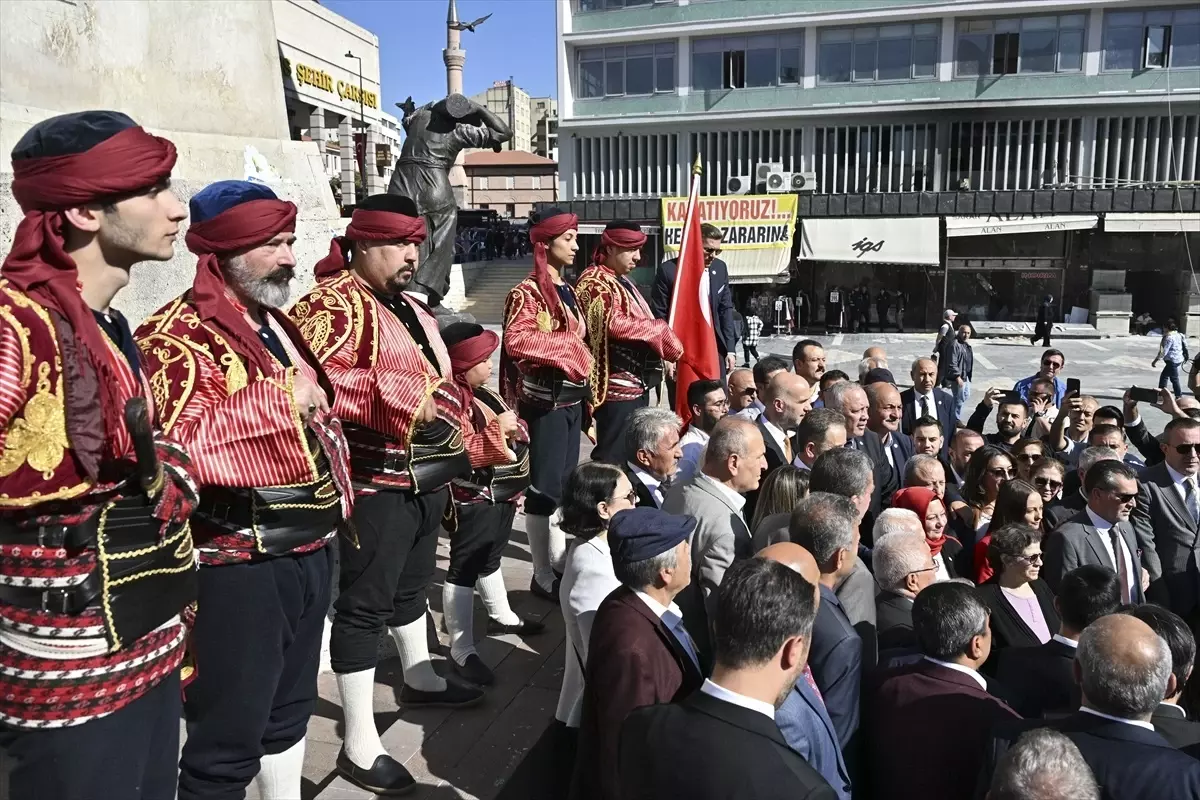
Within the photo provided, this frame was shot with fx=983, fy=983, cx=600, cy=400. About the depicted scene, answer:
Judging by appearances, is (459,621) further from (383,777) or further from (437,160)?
(437,160)

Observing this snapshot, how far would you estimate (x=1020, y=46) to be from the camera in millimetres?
29906

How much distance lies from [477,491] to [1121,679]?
9.18 feet

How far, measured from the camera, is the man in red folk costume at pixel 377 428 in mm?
3336

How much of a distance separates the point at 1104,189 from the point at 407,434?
2840cm

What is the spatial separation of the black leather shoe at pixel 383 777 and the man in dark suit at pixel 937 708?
5.40 feet

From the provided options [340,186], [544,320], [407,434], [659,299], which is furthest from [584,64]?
[407,434]

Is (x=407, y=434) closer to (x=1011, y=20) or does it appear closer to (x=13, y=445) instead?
(x=13, y=445)

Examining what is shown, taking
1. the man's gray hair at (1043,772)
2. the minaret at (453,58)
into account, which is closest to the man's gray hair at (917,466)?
the man's gray hair at (1043,772)

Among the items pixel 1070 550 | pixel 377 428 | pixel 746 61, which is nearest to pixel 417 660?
pixel 377 428

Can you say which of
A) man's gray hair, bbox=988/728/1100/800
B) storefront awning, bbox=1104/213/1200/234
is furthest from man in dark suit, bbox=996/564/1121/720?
storefront awning, bbox=1104/213/1200/234

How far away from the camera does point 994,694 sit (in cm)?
329

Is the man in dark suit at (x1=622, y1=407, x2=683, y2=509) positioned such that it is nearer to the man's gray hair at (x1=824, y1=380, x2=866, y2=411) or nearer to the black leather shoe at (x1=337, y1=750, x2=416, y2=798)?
the man's gray hair at (x1=824, y1=380, x2=866, y2=411)

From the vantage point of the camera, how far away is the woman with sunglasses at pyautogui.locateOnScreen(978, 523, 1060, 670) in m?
3.90

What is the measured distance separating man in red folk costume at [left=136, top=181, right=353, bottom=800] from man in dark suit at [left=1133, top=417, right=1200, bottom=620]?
4.44 m
